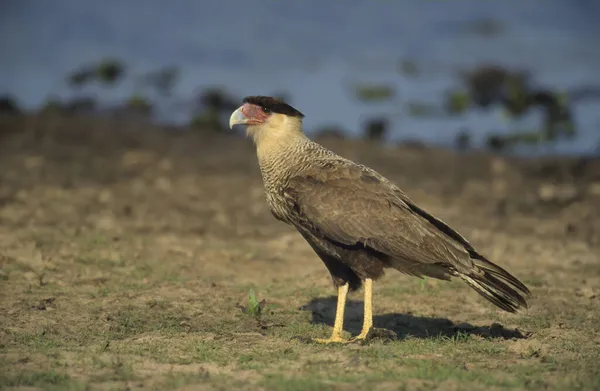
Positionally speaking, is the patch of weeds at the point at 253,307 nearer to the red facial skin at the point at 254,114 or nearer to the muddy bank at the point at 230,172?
the red facial skin at the point at 254,114

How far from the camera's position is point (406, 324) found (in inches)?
301

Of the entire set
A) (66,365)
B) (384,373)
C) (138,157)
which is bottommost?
(66,365)

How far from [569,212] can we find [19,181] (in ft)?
28.4

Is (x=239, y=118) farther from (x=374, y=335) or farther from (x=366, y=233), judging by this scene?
(x=374, y=335)

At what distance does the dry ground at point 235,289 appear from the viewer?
5.71 metres

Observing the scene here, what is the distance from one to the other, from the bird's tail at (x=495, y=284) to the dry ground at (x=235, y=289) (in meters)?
0.32

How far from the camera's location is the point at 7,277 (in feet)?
27.3

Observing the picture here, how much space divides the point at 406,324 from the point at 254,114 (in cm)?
226

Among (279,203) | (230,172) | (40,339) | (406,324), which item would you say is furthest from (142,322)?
(230,172)

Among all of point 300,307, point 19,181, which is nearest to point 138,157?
point 19,181

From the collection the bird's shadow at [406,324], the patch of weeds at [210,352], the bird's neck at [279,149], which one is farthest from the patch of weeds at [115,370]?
the bird's shadow at [406,324]

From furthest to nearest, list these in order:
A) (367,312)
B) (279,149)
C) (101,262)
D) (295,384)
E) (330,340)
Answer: (101,262), (279,149), (367,312), (330,340), (295,384)

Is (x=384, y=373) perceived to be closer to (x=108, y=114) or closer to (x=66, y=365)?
(x=66, y=365)

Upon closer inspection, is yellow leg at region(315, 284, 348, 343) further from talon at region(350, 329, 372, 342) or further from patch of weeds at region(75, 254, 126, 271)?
patch of weeds at region(75, 254, 126, 271)
